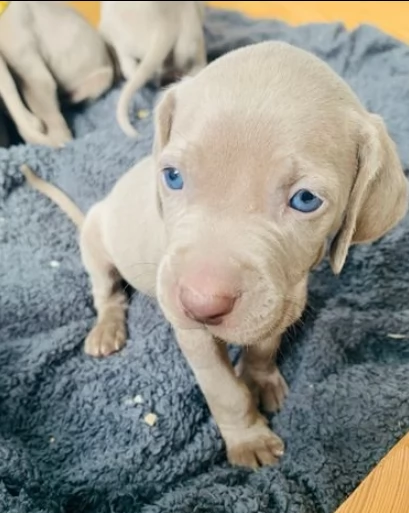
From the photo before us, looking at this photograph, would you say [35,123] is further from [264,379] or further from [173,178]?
[173,178]

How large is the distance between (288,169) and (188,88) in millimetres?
391

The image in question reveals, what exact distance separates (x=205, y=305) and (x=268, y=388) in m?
0.96

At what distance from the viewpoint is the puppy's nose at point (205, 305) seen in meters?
1.97

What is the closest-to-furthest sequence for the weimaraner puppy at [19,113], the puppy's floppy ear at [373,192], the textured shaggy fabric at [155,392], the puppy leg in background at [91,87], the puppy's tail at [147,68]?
1. the puppy's floppy ear at [373,192]
2. the textured shaggy fabric at [155,392]
3. the weimaraner puppy at [19,113]
4. the puppy's tail at [147,68]
5. the puppy leg in background at [91,87]

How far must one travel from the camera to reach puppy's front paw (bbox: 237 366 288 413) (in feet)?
9.30

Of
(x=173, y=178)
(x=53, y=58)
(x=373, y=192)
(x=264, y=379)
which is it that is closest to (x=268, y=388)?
(x=264, y=379)

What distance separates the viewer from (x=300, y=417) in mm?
2711

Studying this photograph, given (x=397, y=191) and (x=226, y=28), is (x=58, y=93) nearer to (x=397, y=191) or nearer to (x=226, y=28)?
(x=226, y=28)

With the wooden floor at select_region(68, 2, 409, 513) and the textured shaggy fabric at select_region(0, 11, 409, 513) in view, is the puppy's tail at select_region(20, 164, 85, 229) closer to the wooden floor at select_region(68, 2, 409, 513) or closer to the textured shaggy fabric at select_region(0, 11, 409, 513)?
the textured shaggy fabric at select_region(0, 11, 409, 513)

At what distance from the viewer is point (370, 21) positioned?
14.5 feet

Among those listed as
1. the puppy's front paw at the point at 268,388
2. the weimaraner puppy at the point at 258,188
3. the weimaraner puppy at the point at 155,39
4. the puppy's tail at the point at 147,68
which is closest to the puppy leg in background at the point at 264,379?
the puppy's front paw at the point at 268,388

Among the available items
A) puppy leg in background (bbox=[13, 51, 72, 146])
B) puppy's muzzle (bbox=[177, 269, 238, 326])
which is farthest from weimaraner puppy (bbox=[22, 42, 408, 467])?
puppy leg in background (bbox=[13, 51, 72, 146])

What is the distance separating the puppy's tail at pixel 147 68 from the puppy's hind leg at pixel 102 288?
2.96 ft

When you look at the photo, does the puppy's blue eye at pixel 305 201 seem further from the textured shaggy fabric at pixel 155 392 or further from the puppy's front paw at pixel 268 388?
the puppy's front paw at pixel 268 388
